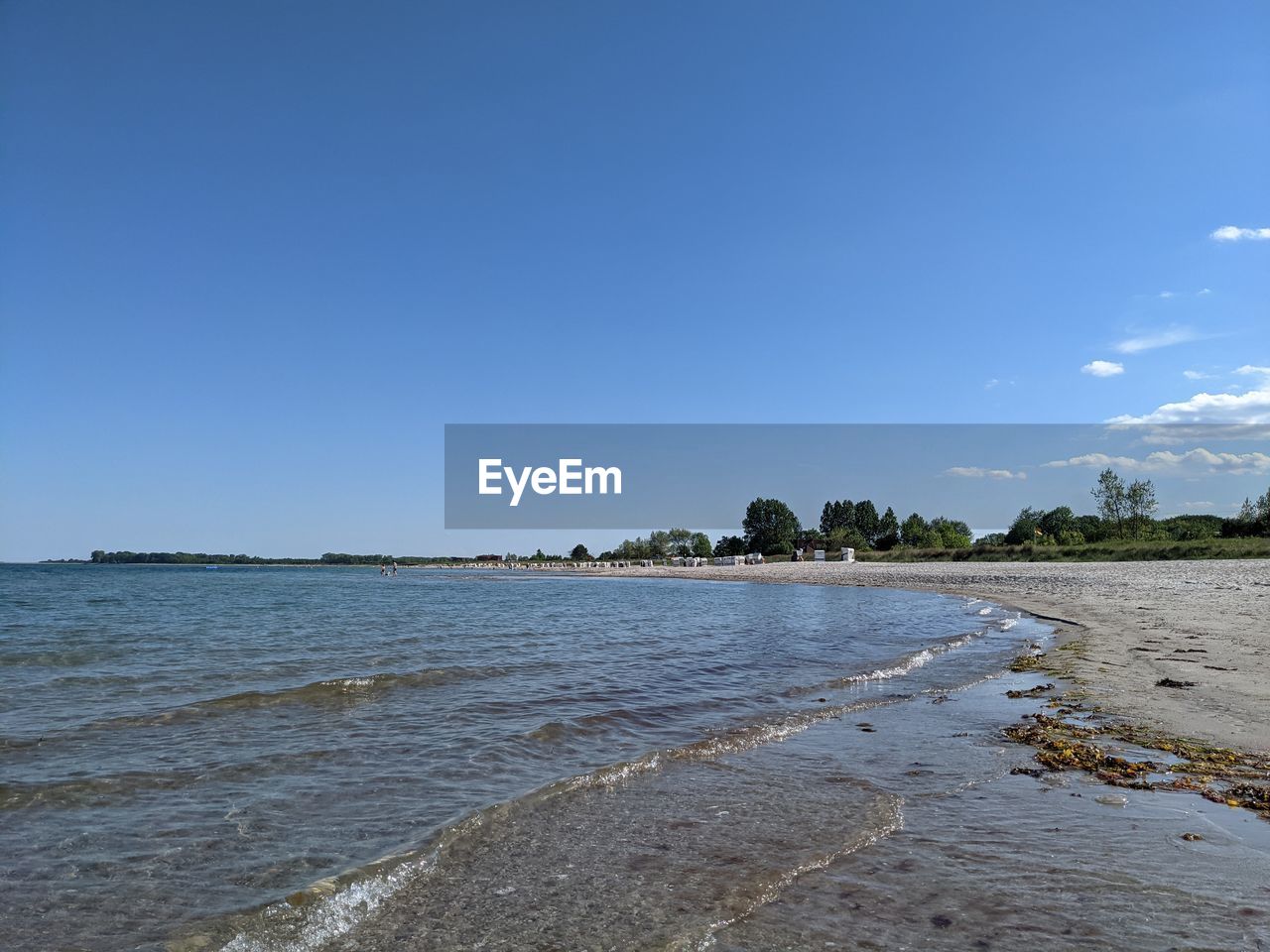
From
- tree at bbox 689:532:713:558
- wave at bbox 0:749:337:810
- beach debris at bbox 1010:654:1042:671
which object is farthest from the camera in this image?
tree at bbox 689:532:713:558

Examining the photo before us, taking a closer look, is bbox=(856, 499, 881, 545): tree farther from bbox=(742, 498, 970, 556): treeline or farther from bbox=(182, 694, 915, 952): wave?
bbox=(182, 694, 915, 952): wave

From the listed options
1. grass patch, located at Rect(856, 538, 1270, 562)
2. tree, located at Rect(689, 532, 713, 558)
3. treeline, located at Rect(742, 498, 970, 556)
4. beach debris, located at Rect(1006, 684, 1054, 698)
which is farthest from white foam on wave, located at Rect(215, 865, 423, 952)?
tree, located at Rect(689, 532, 713, 558)

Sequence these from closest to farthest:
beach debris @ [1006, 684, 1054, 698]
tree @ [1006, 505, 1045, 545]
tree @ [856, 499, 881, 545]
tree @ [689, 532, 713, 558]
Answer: beach debris @ [1006, 684, 1054, 698]
tree @ [1006, 505, 1045, 545]
tree @ [856, 499, 881, 545]
tree @ [689, 532, 713, 558]

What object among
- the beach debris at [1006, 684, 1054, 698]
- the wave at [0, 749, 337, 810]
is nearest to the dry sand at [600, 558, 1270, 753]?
the beach debris at [1006, 684, 1054, 698]

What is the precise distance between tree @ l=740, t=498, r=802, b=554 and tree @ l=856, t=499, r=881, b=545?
40.7ft

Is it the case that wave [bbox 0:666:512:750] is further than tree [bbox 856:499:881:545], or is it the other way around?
tree [bbox 856:499:881:545]

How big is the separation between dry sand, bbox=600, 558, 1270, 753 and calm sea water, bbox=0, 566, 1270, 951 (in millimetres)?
1813

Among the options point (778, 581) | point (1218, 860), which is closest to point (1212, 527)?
point (778, 581)

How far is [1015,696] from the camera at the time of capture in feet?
31.6

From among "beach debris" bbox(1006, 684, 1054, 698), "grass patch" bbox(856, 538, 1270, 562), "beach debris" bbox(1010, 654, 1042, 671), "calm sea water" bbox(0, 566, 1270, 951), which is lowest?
"beach debris" bbox(1010, 654, 1042, 671)

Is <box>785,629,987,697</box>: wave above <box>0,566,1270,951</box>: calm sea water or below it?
below

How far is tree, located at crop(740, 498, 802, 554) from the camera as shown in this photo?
13762cm

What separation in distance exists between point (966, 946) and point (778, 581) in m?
55.3

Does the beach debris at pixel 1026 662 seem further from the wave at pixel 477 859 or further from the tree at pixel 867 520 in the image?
the tree at pixel 867 520
